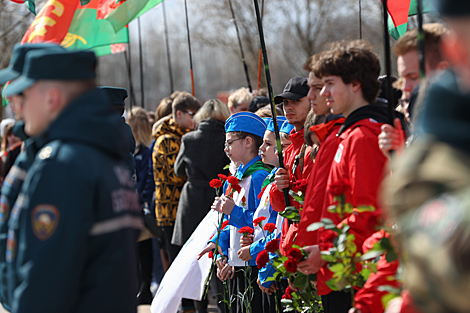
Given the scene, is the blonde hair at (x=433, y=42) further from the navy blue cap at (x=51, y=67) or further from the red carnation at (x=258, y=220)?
the red carnation at (x=258, y=220)

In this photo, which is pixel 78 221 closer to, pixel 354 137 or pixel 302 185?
pixel 354 137

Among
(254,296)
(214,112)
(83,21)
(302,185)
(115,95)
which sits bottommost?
(254,296)

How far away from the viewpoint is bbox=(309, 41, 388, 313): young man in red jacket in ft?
8.16

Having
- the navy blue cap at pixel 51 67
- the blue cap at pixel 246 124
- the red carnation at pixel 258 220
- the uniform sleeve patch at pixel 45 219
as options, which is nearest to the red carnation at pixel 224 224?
the red carnation at pixel 258 220

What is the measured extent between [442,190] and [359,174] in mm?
1269

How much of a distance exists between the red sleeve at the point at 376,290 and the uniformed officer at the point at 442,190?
0.82 meters

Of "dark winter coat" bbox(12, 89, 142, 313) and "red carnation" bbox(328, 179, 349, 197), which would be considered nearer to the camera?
"dark winter coat" bbox(12, 89, 142, 313)

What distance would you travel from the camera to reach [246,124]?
14.4ft

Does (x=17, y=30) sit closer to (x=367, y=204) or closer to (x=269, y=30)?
(x=269, y=30)

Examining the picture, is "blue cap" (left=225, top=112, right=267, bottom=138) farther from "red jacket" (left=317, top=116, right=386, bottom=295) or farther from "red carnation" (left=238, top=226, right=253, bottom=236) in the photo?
"red jacket" (left=317, top=116, right=386, bottom=295)

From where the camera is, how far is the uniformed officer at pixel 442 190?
1.15 metres

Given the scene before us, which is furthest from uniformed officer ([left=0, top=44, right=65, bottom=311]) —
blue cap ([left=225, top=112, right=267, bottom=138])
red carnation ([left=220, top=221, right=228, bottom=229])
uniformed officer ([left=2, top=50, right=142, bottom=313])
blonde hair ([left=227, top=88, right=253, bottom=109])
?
blonde hair ([left=227, top=88, right=253, bottom=109])

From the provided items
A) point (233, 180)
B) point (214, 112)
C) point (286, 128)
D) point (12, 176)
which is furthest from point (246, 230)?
point (214, 112)

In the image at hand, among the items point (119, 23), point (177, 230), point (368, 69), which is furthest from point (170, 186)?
point (368, 69)
